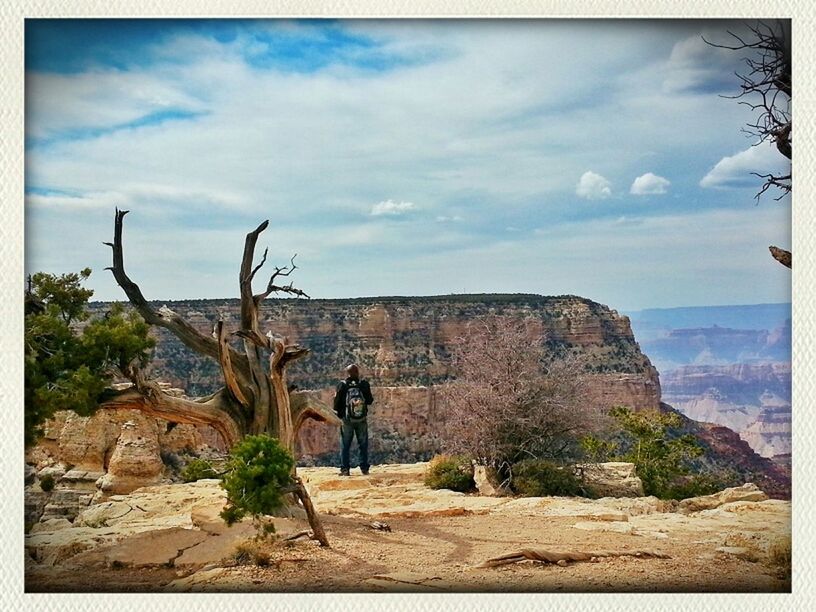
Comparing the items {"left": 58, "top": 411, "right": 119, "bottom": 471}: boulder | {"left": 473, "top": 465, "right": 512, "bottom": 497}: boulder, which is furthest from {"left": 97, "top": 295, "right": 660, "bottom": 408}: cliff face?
{"left": 473, "top": 465, "right": 512, "bottom": 497}: boulder

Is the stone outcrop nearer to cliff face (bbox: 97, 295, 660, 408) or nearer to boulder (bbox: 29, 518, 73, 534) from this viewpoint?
boulder (bbox: 29, 518, 73, 534)

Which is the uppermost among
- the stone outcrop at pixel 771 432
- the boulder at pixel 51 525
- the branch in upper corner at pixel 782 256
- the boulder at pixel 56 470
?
the branch in upper corner at pixel 782 256

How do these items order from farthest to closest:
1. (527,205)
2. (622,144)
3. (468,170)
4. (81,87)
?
1. (527,205)
2. (468,170)
3. (622,144)
4. (81,87)

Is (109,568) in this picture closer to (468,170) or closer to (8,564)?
(8,564)

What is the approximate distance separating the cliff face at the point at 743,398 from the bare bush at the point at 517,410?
1.14 metres

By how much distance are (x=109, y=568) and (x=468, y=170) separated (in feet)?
13.4

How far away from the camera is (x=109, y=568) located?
21.0ft

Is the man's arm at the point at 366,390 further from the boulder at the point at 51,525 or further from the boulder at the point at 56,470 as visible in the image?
the boulder at the point at 56,470

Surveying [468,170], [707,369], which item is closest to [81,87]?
[468,170]

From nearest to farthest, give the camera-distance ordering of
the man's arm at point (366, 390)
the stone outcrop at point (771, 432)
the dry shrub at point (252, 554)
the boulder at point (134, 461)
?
the dry shrub at point (252, 554), the stone outcrop at point (771, 432), the man's arm at point (366, 390), the boulder at point (134, 461)

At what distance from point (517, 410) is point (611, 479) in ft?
3.74

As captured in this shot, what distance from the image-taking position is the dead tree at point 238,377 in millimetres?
6828

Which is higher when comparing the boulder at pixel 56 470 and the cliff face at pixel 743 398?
the cliff face at pixel 743 398

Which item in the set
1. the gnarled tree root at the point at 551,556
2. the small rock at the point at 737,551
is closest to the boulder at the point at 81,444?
the gnarled tree root at the point at 551,556
